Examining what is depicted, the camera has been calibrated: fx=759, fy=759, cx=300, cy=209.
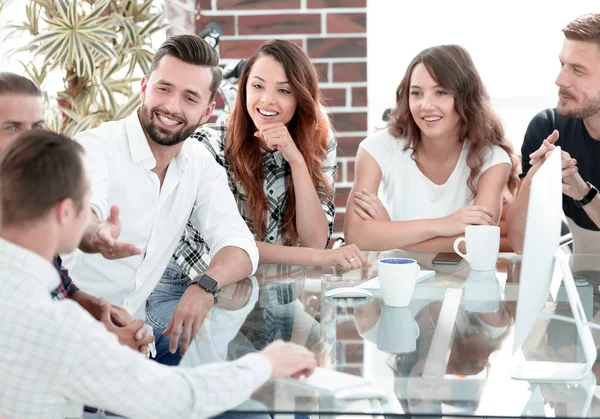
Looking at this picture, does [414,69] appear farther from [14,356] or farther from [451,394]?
[14,356]

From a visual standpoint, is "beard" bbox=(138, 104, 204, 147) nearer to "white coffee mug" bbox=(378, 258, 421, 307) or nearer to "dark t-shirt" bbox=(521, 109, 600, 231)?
"white coffee mug" bbox=(378, 258, 421, 307)

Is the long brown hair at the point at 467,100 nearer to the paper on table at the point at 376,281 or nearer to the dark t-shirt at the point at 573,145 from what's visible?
the dark t-shirt at the point at 573,145

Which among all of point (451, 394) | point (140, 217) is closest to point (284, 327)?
point (451, 394)

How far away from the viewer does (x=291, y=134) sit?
105 inches

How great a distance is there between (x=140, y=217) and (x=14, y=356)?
1.03 metres

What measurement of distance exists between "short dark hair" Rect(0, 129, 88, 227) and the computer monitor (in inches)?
27.8

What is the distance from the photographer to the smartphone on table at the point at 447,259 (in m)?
2.11

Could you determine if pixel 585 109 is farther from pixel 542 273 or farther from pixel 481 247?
pixel 542 273

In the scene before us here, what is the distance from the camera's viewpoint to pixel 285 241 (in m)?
2.61

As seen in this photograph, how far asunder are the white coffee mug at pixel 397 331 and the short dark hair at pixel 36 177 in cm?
61

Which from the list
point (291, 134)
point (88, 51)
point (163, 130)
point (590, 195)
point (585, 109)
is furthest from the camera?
point (88, 51)

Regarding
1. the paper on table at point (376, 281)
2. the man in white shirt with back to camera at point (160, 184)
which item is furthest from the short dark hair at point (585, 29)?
the man in white shirt with back to camera at point (160, 184)

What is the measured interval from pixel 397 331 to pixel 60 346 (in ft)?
2.22

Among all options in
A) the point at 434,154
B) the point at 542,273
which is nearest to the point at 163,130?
the point at 434,154
